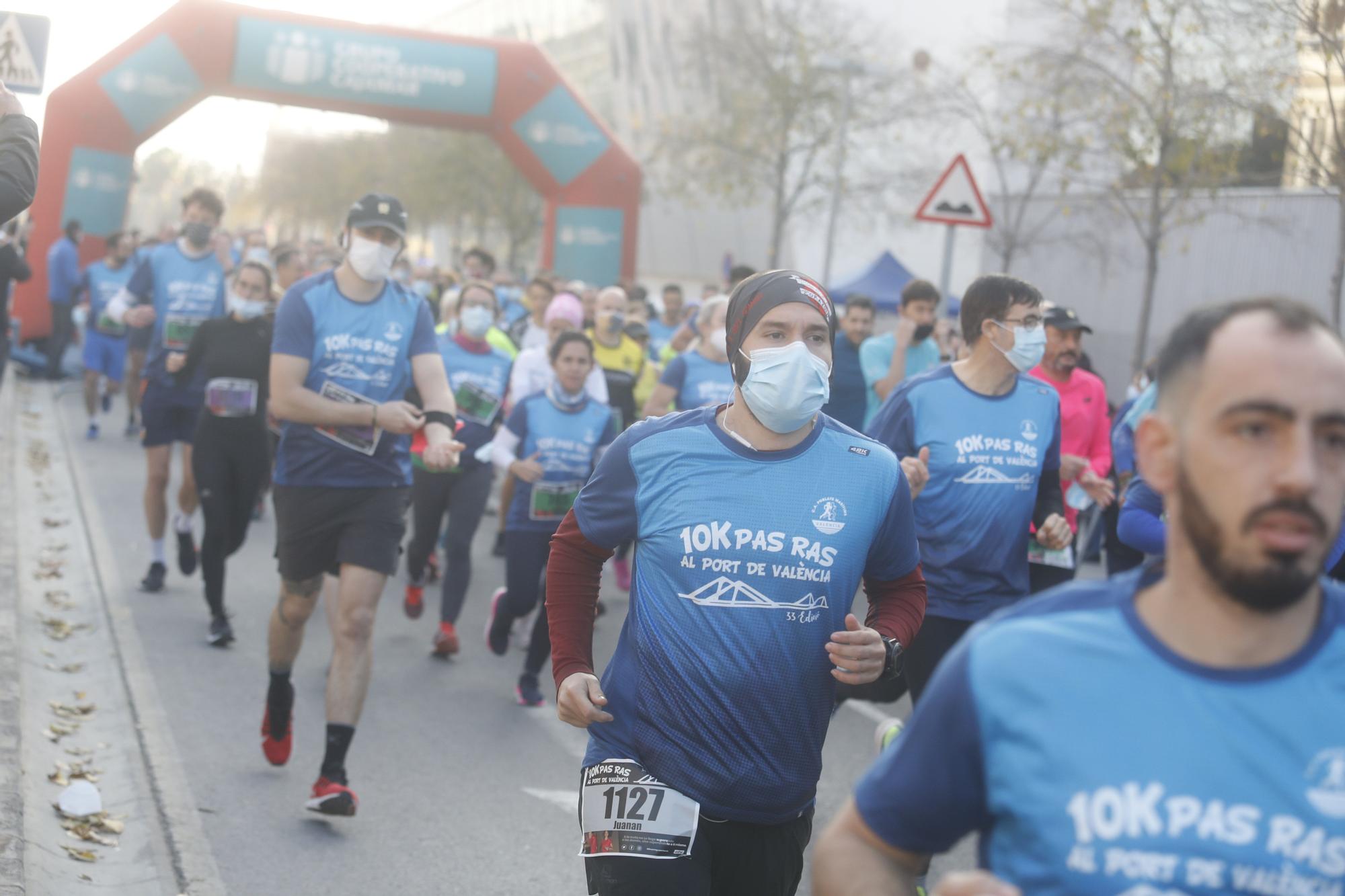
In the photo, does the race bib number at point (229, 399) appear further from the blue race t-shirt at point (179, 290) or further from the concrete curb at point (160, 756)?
the blue race t-shirt at point (179, 290)

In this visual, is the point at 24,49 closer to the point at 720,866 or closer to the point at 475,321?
the point at 475,321

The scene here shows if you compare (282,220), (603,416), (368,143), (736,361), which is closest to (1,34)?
(603,416)

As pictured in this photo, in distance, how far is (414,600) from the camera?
9.38 m

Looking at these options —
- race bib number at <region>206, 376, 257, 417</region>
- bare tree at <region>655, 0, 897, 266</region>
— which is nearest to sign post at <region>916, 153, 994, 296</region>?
race bib number at <region>206, 376, 257, 417</region>

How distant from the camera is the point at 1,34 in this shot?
880 centimetres

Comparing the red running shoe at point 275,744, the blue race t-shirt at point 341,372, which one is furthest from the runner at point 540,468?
the blue race t-shirt at point 341,372

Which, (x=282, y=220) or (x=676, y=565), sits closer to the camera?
(x=676, y=565)

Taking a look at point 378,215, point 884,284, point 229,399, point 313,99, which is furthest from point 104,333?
point 884,284

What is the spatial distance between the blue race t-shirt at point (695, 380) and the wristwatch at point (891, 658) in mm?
5711

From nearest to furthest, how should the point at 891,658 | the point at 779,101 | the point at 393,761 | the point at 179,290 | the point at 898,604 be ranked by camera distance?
the point at 891,658, the point at 898,604, the point at 393,761, the point at 179,290, the point at 779,101

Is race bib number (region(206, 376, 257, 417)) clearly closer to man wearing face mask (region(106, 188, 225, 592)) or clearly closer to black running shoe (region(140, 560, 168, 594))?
man wearing face mask (region(106, 188, 225, 592))

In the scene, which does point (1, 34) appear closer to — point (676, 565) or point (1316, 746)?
point (676, 565)

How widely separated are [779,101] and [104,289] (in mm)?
16622

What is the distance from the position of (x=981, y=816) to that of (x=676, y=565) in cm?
153
